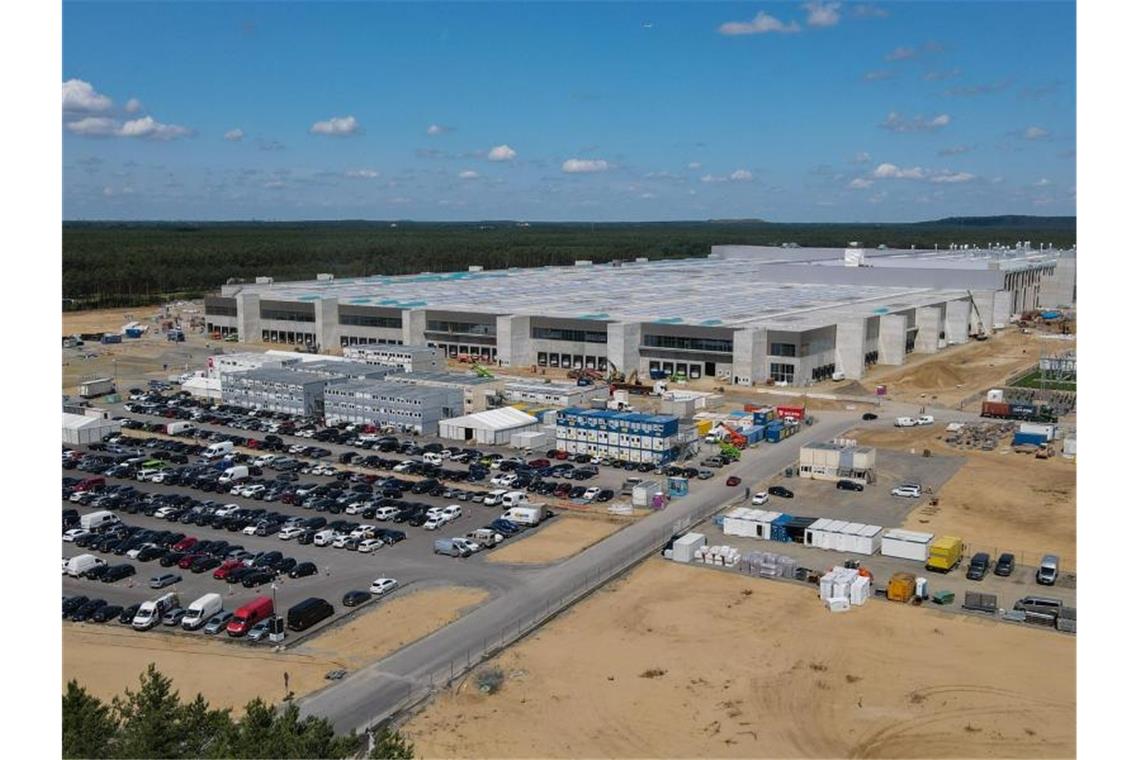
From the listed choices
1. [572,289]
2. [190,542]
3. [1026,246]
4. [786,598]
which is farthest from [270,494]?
[1026,246]

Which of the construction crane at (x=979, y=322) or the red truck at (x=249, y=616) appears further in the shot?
the construction crane at (x=979, y=322)

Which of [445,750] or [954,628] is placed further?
[954,628]

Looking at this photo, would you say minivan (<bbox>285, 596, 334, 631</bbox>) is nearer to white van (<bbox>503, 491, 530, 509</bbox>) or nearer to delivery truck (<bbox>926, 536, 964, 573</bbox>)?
white van (<bbox>503, 491, 530, 509</bbox>)

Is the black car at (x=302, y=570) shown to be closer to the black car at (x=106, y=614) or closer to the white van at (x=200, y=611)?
the white van at (x=200, y=611)

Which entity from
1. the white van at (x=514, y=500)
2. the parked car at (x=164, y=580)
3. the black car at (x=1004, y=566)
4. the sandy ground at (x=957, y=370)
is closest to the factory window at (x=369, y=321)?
the sandy ground at (x=957, y=370)

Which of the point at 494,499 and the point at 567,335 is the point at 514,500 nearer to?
the point at 494,499

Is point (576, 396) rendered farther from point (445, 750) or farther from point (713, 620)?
point (445, 750)

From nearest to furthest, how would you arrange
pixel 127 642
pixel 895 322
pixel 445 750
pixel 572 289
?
pixel 445 750 → pixel 127 642 → pixel 895 322 → pixel 572 289

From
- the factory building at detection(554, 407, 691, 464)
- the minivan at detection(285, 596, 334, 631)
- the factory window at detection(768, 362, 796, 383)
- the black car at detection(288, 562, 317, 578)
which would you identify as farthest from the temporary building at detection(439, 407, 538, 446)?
the minivan at detection(285, 596, 334, 631)
